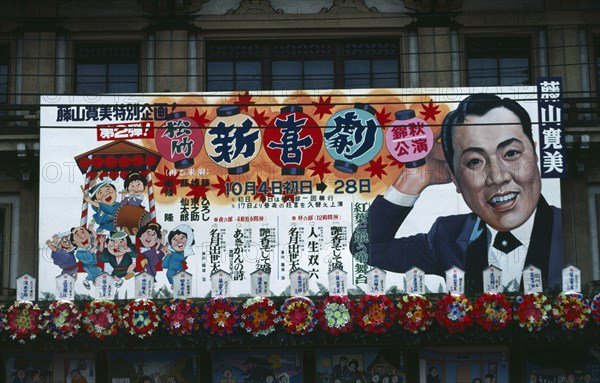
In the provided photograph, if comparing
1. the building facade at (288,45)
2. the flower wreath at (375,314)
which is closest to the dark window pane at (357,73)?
the building facade at (288,45)

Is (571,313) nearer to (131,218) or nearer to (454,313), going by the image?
(454,313)

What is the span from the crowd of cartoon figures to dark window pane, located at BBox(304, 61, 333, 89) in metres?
4.52

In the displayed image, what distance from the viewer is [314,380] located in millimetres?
21250

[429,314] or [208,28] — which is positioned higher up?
[208,28]

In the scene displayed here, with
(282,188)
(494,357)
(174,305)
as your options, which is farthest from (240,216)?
(494,357)

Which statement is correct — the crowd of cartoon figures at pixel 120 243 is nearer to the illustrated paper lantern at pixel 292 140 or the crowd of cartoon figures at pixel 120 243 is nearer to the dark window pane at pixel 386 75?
the illustrated paper lantern at pixel 292 140

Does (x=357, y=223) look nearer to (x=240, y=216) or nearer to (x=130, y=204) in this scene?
(x=240, y=216)

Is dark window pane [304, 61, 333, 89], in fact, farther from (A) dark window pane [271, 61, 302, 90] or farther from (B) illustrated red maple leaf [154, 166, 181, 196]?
(B) illustrated red maple leaf [154, 166, 181, 196]

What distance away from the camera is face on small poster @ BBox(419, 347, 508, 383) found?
832 inches

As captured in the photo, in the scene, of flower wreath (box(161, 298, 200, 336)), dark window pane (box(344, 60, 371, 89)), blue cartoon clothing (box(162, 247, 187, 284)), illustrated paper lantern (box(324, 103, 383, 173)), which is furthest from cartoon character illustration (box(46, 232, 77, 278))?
dark window pane (box(344, 60, 371, 89))

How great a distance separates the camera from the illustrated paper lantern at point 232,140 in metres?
21.5

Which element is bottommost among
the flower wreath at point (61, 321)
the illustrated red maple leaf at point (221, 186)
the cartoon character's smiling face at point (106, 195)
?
the flower wreath at point (61, 321)

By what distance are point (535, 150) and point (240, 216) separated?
6.25 meters

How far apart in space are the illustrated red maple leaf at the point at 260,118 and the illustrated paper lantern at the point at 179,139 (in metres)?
1.19
